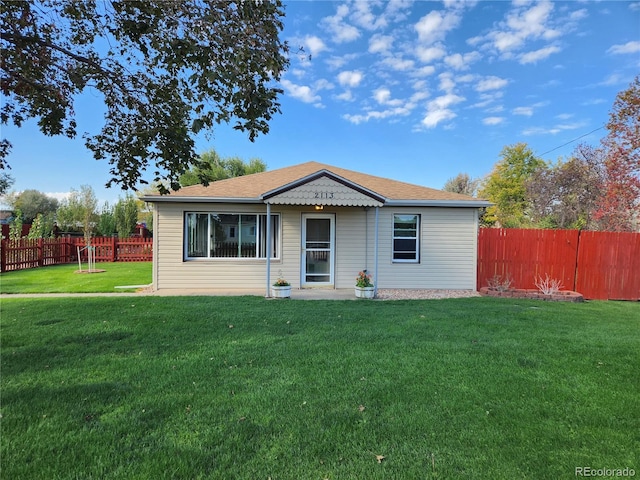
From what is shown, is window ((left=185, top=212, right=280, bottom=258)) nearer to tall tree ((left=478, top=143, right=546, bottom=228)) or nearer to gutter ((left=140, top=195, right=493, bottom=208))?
gutter ((left=140, top=195, right=493, bottom=208))

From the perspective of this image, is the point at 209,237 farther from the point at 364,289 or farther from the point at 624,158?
the point at 624,158

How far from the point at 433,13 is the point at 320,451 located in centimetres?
1230

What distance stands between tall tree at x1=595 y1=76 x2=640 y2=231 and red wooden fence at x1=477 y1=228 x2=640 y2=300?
4.45 meters

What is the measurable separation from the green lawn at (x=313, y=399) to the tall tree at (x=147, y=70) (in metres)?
2.63

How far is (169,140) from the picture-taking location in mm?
4664

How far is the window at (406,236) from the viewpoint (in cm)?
1060

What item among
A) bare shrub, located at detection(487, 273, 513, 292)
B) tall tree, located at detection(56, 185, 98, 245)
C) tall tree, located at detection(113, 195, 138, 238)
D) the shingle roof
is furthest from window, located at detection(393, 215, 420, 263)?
tall tree, located at detection(113, 195, 138, 238)

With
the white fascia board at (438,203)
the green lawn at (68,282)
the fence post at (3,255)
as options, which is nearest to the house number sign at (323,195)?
the white fascia board at (438,203)

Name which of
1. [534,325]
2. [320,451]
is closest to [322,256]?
[534,325]

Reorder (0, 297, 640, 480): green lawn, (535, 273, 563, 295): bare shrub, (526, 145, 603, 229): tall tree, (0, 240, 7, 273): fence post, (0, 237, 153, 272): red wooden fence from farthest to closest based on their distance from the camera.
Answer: (526, 145, 603, 229): tall tree → (0, 237, 153, 272): red wooden fence → (0, 240, 7, 273): fence post → (535, 273, 563, 295): bare shrub → (0, 297, 640, 480): green lawn

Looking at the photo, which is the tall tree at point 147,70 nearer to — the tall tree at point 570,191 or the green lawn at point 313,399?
the green lawn at point 313,399

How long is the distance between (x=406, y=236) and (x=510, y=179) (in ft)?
94.4

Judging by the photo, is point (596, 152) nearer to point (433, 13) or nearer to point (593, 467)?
point (433, 13)

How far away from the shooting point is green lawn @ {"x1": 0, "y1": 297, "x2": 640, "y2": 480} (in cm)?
235
